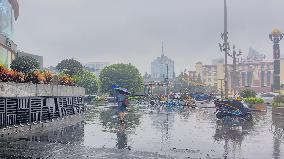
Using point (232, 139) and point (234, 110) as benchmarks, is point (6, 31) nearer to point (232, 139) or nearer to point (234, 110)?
point (234, 110)

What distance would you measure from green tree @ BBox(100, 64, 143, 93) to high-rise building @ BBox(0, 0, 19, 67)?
165 feet

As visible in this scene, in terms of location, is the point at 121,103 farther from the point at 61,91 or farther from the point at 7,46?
the point at 7,46

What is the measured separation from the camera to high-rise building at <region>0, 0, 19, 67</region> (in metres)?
36.1

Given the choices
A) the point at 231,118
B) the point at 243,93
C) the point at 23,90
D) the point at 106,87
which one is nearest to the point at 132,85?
the point at 106,87

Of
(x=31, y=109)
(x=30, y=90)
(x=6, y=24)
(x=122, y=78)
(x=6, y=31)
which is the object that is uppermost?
(x=6, y=24)

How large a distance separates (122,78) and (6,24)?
5585 centimetres

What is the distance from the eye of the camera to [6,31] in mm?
42375

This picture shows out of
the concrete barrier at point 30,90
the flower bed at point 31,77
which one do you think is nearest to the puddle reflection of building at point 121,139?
the concrete barrier at point 30,90

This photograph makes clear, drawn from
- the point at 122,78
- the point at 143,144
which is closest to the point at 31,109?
the point at 143,144

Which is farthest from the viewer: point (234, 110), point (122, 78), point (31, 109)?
point (122, 78)

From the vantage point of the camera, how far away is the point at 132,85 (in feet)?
312

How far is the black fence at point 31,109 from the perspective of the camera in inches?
607

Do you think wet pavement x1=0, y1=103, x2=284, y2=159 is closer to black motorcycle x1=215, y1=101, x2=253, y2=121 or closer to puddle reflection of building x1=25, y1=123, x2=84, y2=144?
puddle reflection of building x1=25, y1=123, x2=84, y2=144

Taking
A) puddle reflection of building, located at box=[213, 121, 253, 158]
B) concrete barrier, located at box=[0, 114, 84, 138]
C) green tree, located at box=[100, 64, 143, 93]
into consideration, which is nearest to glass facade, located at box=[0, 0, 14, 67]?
concrete barrier, located at box=[0, 114, 84, 138]
